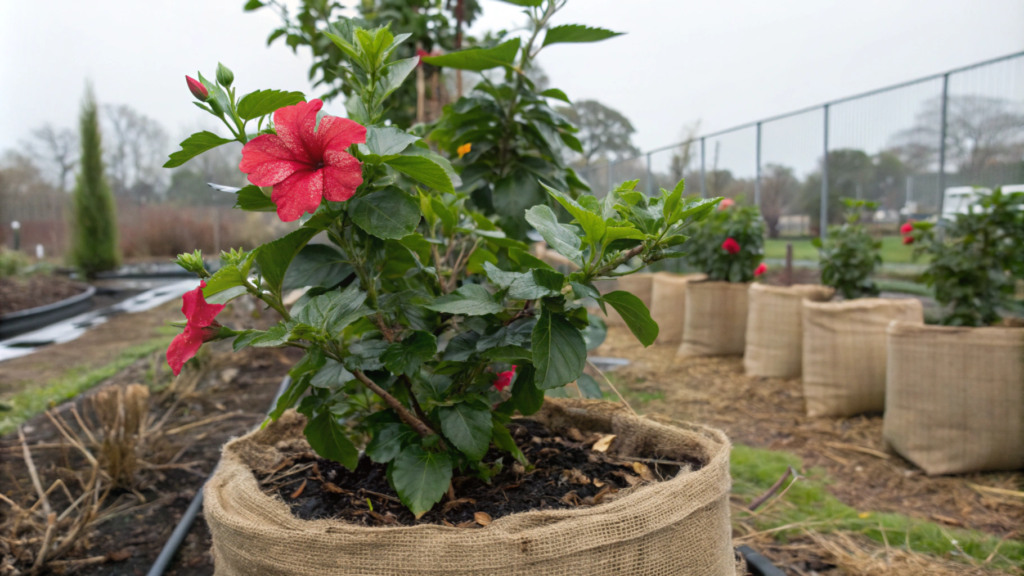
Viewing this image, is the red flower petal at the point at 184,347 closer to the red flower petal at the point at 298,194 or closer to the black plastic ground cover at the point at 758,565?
the red flower petal at the point at 298,194

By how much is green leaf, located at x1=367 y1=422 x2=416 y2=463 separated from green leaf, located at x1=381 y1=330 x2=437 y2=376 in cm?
13

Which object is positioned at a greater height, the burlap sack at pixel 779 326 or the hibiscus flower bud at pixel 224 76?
the hibiscus flower bud at pixel 224 76

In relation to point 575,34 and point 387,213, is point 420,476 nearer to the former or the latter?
point 387,213

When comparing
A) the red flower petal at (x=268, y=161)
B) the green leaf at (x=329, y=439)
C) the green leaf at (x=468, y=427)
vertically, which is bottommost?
the green leaf at (x=329, y=439)

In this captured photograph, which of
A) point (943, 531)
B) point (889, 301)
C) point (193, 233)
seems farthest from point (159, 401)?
point (193, 233)

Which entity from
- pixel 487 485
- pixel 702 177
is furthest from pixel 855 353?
pixel 702 177

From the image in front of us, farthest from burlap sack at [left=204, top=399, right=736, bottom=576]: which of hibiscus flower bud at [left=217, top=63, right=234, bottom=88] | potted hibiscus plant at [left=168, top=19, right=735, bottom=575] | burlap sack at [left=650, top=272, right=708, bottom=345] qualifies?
burlap sack at [left=650, top=272, right=708, bottom=345]

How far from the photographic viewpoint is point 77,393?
3.09 m

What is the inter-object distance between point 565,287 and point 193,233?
6704mm

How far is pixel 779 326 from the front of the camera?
11.2 feet

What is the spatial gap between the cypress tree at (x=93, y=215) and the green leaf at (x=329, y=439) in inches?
442

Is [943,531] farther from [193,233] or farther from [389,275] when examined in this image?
[193,233]

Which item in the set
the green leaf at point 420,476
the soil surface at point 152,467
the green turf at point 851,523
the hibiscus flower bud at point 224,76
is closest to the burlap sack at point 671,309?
the green turf at point 851,523

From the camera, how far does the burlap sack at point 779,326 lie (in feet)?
11.0
